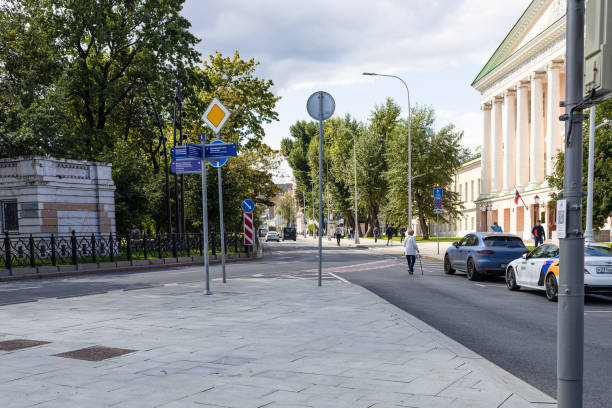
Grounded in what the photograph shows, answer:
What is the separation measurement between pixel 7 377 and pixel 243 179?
33.1 metres

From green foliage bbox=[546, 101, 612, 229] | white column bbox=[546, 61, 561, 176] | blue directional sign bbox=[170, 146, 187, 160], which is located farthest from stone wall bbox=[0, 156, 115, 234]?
white column bbox=[546, 61, 561, 176]

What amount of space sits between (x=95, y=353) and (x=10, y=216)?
21.0 metres

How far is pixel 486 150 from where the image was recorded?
213 feet

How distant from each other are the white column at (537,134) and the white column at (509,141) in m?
5.98

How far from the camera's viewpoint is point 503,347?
23.5ft

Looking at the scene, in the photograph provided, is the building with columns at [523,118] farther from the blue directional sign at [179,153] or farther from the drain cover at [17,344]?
the drain cover at [17,344]

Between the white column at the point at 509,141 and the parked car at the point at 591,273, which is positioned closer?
the parked car at the point at 591,273

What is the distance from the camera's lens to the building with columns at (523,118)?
4862 cm

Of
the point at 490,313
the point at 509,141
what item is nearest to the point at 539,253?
the point at 490,313

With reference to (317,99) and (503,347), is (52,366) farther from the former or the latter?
(317,99)

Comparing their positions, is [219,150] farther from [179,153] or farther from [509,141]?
[509,141]

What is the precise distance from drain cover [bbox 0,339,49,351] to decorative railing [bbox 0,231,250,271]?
1237 centimetres

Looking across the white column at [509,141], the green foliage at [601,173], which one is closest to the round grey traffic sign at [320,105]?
the green foliage at [601,173]

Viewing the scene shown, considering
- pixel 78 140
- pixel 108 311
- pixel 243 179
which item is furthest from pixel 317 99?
pixel 243 179
